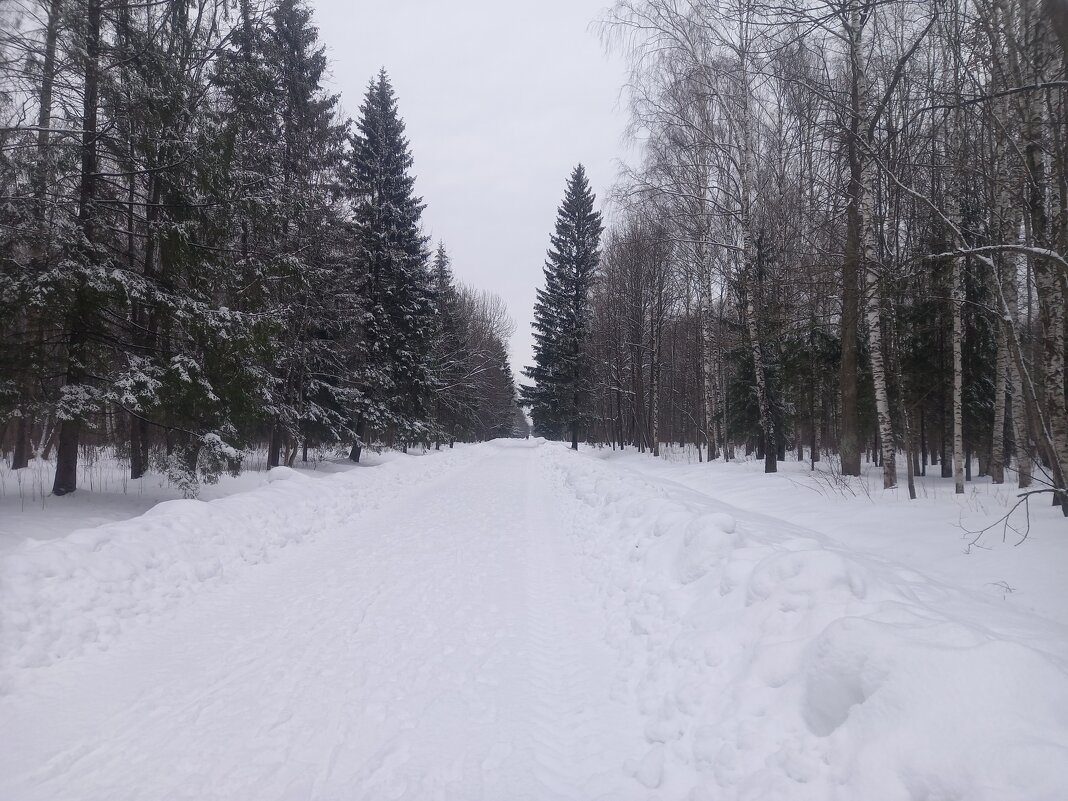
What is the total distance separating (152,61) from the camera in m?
8.05

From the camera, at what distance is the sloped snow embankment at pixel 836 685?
197 cm

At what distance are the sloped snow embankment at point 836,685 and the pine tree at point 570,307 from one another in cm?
2868

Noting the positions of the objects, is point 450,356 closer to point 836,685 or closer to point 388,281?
point 388,281

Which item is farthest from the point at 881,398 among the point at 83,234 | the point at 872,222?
the point at 83,234

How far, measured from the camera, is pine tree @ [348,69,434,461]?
1872 cm

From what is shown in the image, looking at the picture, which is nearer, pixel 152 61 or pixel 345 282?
pixel 152 61

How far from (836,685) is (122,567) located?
5737 millimetres

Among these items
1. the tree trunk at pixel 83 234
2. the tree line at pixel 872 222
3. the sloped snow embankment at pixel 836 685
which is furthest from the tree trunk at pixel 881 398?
the tree trunk at pixel 83 234

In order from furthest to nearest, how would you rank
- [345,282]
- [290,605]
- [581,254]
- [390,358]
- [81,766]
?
[581,254] < [390,358] < [345,282] < [290,605] < [81,766]

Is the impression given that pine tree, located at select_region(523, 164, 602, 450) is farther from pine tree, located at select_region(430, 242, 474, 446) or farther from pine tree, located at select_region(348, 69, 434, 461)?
pine tree, located at select_region(348, 69, 434, 461)

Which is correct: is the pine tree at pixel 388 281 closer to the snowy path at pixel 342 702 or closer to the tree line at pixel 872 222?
the tree line at pixel 872 222

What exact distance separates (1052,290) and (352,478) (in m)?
12.6

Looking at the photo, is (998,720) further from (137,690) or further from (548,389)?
(548,389)

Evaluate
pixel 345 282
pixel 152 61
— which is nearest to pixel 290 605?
pixel 152 61
